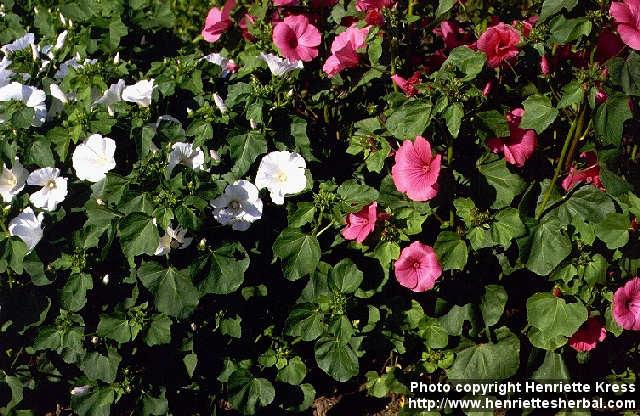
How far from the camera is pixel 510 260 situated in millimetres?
2707

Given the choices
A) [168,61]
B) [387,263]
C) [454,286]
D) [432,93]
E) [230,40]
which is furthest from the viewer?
[230,40]

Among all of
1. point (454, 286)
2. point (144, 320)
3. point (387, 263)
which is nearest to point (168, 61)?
point (144, 320)

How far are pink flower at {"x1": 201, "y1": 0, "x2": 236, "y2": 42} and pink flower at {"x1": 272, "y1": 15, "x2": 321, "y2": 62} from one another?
1.20 feet

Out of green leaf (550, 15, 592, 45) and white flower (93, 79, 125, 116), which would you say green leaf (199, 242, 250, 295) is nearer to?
white flower (93, 79, 125, 116)

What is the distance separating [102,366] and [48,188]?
726mm

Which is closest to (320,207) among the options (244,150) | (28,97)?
(244,150)

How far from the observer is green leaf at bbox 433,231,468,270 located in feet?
8.11

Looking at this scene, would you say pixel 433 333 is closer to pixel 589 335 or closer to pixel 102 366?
pixel 589 335

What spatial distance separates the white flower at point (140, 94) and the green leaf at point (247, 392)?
3.73ft

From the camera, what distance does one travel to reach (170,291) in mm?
2543

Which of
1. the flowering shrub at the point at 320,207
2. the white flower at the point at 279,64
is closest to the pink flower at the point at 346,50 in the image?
Answer: the flowering shrub at the point at 320,207

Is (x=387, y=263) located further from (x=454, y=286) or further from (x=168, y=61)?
(x=168, y=61)

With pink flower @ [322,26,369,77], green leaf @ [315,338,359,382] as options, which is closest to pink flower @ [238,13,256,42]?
pink flower @ [322,26,369,77]

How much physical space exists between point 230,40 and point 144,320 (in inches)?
54.9
